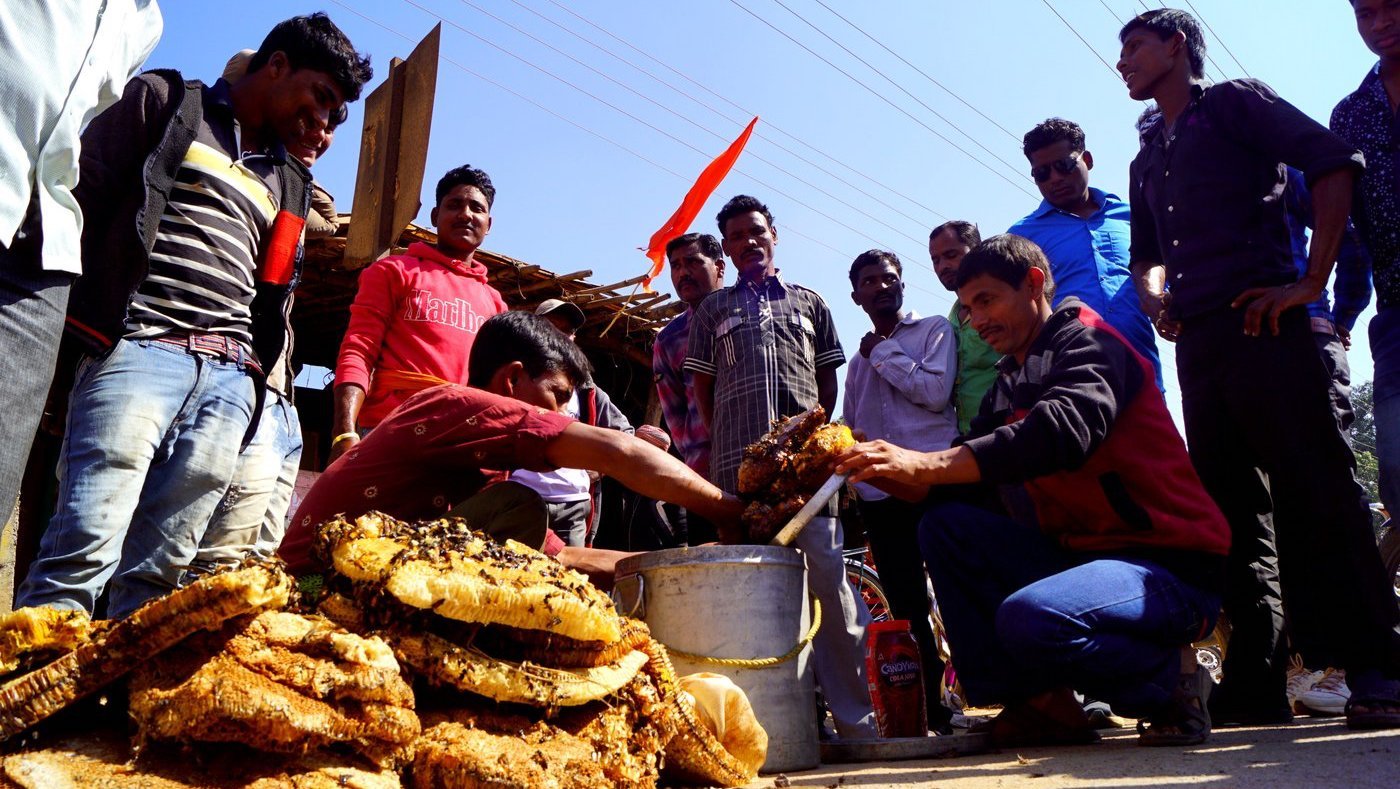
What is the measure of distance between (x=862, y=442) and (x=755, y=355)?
120cm

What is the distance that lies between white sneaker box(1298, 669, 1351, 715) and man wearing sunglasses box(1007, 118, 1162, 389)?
1719 mm

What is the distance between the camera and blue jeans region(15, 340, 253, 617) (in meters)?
2.76

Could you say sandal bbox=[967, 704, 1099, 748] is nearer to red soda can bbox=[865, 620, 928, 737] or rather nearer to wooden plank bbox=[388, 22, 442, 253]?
red soda can bbox=[865, 620, 928, 737]

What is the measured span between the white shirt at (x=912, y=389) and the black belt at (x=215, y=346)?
3.03 m

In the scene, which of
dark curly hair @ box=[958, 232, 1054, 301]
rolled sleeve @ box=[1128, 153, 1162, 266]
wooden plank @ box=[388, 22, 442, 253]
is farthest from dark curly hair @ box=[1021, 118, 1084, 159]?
wooden plank @ box=[388, 22, 442, 253]

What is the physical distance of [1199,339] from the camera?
13.5 ft

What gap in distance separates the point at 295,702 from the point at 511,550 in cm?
75

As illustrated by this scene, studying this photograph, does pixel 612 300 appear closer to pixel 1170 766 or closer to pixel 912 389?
pixel 912 389

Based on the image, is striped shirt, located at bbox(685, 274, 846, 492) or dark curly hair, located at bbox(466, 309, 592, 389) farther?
striped shirt, located at bbox(685, 274, 846, 492)

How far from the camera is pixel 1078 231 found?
558 centimetres

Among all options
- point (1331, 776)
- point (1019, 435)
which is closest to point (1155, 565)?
point (1019, 435)

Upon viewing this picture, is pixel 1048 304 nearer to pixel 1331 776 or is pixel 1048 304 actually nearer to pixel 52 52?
pixel 1331 776

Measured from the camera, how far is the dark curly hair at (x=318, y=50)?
3756 mm

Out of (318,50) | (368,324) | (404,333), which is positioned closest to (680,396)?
(404,333)
